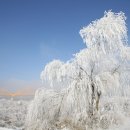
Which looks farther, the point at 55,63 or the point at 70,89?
the point at 55,63

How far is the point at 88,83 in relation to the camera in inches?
443

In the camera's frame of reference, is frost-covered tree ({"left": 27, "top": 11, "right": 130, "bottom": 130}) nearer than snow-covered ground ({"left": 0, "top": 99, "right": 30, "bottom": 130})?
Yes

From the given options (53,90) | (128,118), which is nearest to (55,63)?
(53,90)

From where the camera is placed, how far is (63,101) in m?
11.7

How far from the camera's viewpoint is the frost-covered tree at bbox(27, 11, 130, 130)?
→ 1116 centimetres

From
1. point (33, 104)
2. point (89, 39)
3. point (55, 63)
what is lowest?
point (33, 104)

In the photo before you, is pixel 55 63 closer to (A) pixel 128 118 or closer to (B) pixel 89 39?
(B) pixel 89 39

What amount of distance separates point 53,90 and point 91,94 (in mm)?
1957

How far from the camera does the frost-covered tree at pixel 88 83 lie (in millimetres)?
11156

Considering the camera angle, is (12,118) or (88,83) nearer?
(88,83)

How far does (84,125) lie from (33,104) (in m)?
2.40

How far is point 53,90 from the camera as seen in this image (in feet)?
40.8

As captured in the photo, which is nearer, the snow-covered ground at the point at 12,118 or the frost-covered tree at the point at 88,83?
the frost-covered tree at the point at 88,83

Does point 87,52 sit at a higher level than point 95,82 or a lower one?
higher
